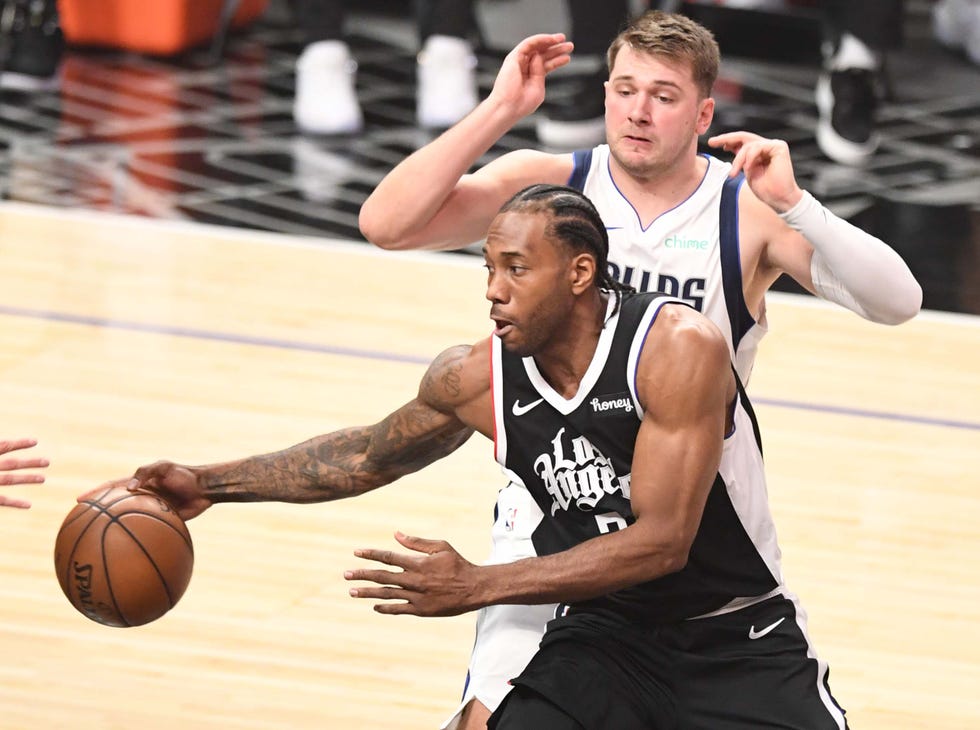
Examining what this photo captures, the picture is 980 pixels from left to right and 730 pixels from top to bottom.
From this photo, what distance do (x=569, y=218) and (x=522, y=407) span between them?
15.1 inches

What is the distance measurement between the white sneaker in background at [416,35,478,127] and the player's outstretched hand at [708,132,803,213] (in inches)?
215

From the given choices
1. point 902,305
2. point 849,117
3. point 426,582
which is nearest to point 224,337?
point 902,305

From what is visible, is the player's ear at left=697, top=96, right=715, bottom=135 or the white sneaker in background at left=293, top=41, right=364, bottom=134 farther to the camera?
the white sneaker in background at left=293, top=41, right=364, bottom=134

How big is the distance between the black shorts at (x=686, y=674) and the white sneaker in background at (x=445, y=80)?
18.8 ft

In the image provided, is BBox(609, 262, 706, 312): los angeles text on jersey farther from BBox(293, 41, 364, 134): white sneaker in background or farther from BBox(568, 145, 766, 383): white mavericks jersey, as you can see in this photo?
Result: BBox(293, 41, 364, 134): white sneaker in background

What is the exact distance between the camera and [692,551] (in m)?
3.40

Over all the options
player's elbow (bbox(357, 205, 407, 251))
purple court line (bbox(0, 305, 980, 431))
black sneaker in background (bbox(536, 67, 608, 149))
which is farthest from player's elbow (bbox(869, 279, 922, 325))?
black sneaker in background (bbox(536, 67, 608, 149))

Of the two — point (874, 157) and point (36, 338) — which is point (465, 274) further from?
point (874, 157)

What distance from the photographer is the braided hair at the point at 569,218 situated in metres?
3.26

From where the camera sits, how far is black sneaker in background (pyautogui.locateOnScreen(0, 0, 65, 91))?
9.28 metres

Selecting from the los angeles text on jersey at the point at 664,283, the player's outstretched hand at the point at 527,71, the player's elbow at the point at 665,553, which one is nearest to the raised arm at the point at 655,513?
the player's elbow at the point at 665,553

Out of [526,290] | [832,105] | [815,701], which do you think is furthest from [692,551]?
[832,105]

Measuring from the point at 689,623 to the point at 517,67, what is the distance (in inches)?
51.3

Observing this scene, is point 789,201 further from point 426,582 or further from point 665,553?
point 426,582
